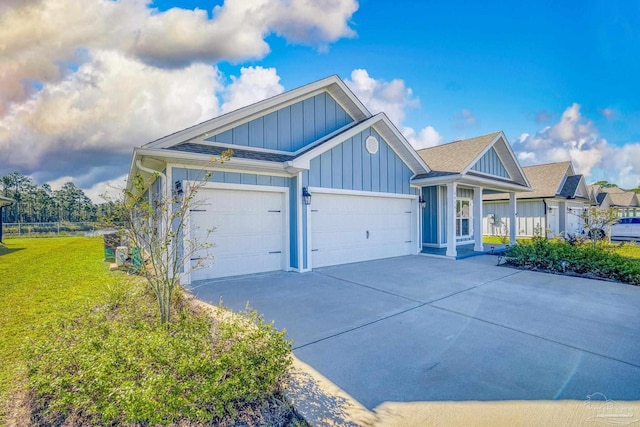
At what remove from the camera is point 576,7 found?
386 inches

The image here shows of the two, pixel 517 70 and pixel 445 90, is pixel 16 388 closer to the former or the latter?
pixel 445 90

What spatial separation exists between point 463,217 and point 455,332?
11.4 m

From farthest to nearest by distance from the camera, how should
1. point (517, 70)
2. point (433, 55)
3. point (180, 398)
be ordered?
point (517, 70) → point (433, 55) → point (180, 398)

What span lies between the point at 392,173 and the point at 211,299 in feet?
23.7

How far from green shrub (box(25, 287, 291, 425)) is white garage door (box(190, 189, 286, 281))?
391cm

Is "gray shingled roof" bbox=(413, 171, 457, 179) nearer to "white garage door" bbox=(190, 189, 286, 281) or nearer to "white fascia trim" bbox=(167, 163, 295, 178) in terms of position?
"white fascia trim" bbox=(167, 163, 295, 178)

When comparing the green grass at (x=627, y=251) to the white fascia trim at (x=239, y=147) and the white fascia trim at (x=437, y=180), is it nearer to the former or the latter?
the white fascia trim at (x=437, y=180)

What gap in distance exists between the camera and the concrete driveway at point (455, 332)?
2789 mm

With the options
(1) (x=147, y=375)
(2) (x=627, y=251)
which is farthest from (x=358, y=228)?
(2) (x=627, y=251)

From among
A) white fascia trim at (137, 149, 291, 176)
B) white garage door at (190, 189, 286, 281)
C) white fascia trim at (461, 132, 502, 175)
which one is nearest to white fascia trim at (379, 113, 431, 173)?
white fascia trim at (461, 132, 502, 175)

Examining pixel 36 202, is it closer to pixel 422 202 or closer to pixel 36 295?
pixel 36 295

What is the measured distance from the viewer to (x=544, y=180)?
1927cm

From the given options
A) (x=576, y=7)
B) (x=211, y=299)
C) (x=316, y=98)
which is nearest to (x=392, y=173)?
(x=316, y=98)

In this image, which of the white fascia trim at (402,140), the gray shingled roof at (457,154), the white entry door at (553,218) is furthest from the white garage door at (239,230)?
the white entry door at (553,218)
